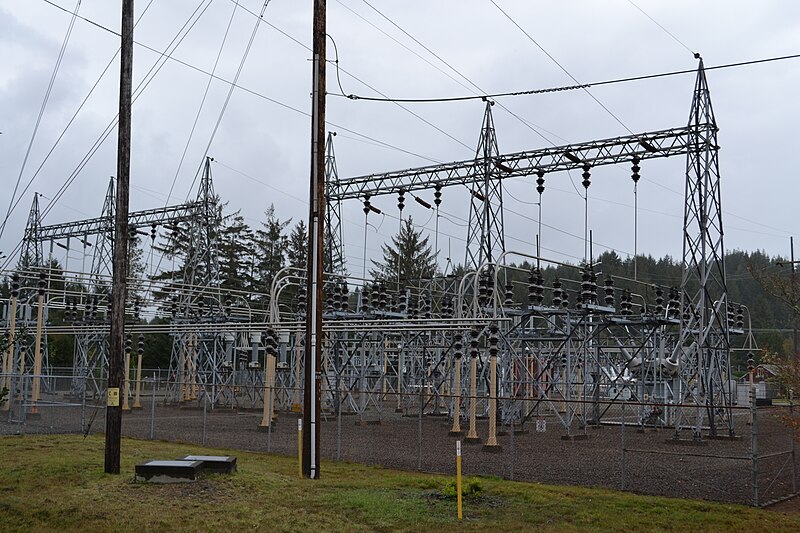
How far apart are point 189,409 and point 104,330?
4.93 m

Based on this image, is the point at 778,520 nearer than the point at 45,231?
Yes

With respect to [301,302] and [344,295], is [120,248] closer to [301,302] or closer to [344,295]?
[301,302]

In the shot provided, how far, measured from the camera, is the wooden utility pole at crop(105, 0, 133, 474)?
1512cm

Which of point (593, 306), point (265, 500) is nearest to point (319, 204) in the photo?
point (265, 500)

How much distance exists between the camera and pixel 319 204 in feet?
51.6

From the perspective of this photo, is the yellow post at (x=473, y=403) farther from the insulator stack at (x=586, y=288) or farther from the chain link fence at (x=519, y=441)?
the insulator stack at (x=586, y=288)

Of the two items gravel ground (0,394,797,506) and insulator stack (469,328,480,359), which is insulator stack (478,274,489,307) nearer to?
insulator stack (469,328,480,359)

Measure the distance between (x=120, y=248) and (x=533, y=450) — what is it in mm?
11981

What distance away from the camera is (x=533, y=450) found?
22.1m

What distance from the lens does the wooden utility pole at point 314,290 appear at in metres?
15.5

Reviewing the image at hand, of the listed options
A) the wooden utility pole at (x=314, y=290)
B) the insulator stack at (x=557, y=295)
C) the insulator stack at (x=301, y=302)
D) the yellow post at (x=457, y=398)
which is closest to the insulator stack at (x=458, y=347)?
the yellow post at (x=457, y=398)

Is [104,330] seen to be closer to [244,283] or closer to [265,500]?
[265,500]

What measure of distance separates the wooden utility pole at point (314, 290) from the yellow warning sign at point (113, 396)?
327 cm

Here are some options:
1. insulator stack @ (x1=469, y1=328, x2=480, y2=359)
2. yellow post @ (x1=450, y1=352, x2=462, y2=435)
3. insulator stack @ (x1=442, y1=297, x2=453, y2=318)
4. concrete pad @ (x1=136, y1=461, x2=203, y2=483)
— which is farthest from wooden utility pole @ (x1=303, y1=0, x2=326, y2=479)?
insulator stack @ (x1=442, y1=297, x2=453, y2=318)
